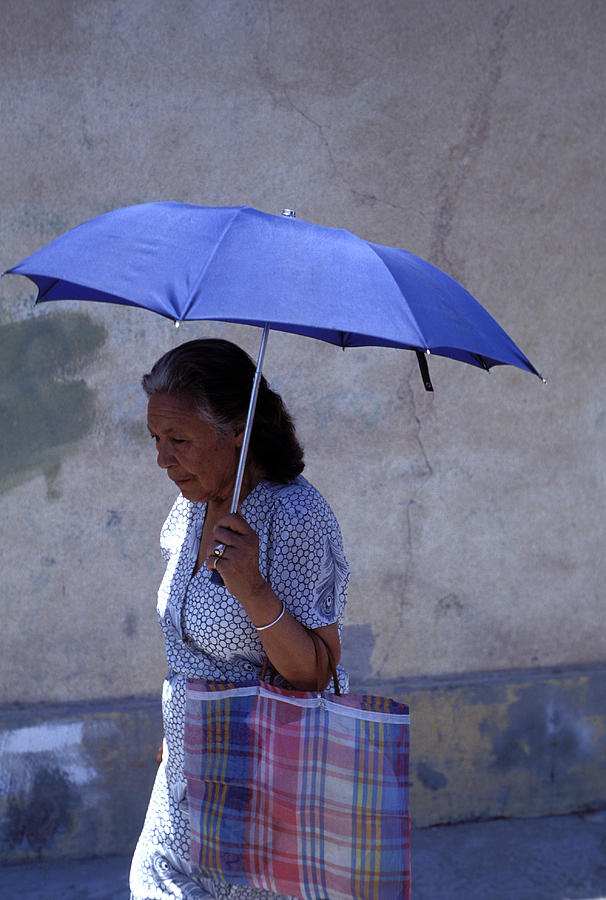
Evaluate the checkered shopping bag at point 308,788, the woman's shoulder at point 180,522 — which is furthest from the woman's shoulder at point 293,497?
the checkered shopping bag at point 308,788

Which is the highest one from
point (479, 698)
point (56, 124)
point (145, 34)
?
point (145, 34)

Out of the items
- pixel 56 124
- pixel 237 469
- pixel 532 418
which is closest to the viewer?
pixel 237 469

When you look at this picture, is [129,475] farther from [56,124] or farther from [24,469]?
[56,124]

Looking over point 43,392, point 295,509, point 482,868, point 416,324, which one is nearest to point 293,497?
point 295,509

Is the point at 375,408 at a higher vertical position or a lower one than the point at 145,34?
lower

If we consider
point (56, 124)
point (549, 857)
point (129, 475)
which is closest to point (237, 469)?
point (129, 475)

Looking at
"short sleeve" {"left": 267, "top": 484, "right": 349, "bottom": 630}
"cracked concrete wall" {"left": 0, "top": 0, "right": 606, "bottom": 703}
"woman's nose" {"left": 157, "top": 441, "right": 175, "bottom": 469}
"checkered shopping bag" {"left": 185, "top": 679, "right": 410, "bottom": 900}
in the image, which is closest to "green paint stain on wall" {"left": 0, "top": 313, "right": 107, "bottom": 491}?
"cracked concrete wall" {"left": 0, "top": 0, "right": 606, "bottom": 703}

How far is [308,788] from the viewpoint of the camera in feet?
5.28

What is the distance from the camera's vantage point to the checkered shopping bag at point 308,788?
1.59 metres

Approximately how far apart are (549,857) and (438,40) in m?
3.06

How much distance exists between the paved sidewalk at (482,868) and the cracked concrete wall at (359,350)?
2.03 feet

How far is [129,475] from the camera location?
3.49m

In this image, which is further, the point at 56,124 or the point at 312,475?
the point at 312,475

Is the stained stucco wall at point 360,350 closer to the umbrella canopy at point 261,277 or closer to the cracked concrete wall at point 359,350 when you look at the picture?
the cracked concrete wall at point 359,350
